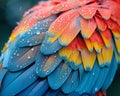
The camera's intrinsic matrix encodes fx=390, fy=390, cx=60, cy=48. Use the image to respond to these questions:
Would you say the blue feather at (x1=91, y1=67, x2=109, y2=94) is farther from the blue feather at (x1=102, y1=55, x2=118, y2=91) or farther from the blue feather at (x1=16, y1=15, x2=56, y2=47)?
the blue feather at (x1=16, y1=15, x2=56, y2=47)

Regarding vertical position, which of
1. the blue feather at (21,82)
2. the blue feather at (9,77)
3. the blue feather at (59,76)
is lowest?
the blue feather at (59,76)

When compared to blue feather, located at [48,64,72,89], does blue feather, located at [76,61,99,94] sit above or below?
below

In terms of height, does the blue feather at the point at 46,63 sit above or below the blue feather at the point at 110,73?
above

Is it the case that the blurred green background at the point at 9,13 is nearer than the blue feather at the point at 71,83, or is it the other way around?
the blue feather at the point at 71,83

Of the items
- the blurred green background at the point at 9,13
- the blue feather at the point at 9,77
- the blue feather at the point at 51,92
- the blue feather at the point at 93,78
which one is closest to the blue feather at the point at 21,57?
the blue feather at the point at 9,77

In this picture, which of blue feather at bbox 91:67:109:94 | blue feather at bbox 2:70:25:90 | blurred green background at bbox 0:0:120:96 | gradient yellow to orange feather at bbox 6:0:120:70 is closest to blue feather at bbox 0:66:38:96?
blue feather at bbox 2:70:25:90

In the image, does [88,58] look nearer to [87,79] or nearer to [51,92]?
[87,79]

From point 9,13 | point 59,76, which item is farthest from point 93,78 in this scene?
point 9,13

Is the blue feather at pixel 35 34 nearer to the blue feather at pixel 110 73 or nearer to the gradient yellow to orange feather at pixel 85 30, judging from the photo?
the gradient yellow to orange feather at pixel 85 30

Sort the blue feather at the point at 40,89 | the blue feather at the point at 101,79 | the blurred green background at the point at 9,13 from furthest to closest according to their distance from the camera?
the blurred green background at the point at 9,13 → the blue feather at the point at 101,79 → the blue feather at the point at 40,89

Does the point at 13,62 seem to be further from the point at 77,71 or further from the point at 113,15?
the point at 113,15

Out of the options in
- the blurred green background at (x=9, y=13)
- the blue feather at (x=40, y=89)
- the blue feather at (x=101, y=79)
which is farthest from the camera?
the blurred green background at (x=9, y=13)

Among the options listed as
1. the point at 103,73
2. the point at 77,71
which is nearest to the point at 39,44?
the point at 77,71
